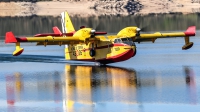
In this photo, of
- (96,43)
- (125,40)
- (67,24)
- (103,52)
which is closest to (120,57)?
(125,40)

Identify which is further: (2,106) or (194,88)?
(194,88)

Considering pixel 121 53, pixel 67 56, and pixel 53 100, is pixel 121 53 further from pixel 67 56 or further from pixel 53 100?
pixel 53 100

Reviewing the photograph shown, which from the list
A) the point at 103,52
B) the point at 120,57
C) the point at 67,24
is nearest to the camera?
the point at 120,57

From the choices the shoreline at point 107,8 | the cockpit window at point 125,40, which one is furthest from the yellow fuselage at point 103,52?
the shoreline at point 107,8

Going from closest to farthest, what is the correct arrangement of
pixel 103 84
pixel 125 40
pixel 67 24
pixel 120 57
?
pixel 103 84, pixel 125 40, pixel 120 57, pixel 67 24

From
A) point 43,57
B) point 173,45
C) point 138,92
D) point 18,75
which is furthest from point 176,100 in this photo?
point 173,45

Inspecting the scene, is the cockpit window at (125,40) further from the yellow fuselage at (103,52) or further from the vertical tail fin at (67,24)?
the vertical tail fin at (67,24)

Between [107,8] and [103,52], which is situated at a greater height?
[103,52]

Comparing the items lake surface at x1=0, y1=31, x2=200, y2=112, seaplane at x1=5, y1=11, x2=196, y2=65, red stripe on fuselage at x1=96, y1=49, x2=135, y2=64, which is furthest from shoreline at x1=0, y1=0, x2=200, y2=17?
red stripe on fuselage at x1=96, y1=49, x2=135, y2=64

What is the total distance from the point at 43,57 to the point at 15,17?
397 feet

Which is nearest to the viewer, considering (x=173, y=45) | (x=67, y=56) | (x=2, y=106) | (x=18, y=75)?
(x=2, y=106)

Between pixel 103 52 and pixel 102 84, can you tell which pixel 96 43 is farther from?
pixel 102 84

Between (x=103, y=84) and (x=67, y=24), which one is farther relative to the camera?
(x=67, y=24)

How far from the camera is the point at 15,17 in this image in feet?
608
